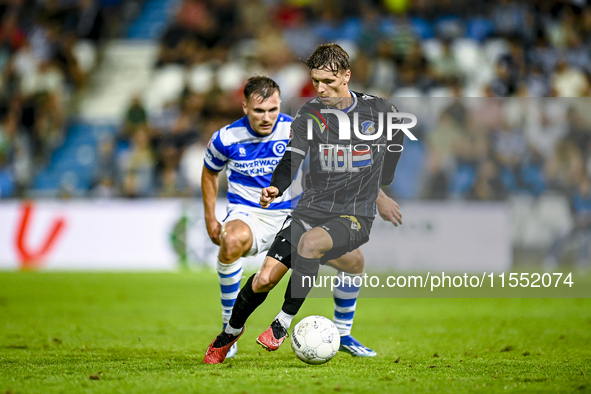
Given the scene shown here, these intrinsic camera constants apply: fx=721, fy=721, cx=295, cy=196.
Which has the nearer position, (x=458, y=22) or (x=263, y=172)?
(x=263, y=172)

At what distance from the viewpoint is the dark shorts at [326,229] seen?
5020mm

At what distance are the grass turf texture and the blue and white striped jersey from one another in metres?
1.32

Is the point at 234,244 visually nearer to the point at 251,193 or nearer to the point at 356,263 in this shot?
the point at 251,193

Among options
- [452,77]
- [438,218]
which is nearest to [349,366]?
[438,218]

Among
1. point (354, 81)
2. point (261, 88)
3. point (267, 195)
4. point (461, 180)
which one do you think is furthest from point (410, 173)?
point (267, 195)

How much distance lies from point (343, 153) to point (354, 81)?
31.6 feet

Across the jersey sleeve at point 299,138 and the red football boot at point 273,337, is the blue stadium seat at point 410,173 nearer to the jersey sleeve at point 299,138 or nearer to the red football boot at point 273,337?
the jersey sleeve at point 299,138

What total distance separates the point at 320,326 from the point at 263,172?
1.51m

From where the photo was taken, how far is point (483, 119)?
41.2ft

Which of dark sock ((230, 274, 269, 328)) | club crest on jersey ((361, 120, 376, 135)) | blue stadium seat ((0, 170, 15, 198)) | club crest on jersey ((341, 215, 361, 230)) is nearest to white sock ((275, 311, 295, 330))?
dark sock ((230, 274, 269, 328))

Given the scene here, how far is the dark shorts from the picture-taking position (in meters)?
5.02

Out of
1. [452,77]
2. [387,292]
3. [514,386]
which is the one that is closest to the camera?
[514,386]

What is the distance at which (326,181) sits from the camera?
5.33m

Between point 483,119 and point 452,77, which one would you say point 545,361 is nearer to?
point 483,119
